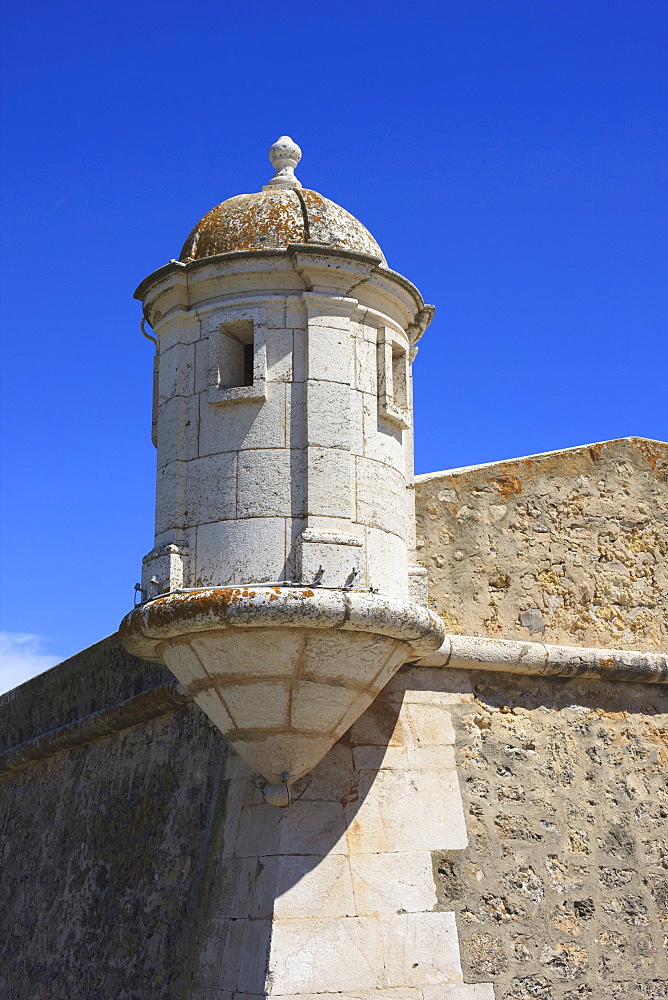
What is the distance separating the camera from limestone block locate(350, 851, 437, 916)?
5.48 m

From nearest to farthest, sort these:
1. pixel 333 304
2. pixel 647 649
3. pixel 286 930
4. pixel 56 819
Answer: pixel 286 930 → pixel 333 304 → pixel 647 649 → pixel 56 819

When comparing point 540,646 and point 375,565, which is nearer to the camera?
point 375,565


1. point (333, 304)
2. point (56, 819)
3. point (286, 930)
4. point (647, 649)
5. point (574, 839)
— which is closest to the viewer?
point (286, 930)

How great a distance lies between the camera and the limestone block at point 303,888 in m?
5.37

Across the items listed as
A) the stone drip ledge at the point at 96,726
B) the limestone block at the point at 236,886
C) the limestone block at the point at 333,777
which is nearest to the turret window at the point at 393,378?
the limestone block at the point at 333,777

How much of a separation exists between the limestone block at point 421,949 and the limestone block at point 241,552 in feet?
5.79

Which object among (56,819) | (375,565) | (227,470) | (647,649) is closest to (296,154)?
(227,470)

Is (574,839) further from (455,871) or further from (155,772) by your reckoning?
(155,772)

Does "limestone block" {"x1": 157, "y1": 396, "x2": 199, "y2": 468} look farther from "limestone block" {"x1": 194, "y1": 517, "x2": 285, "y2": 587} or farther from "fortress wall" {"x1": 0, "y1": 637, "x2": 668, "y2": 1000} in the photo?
"fortress wall" {"x1": 0, "y1": 637, "x2": 668, "y2": 1000}

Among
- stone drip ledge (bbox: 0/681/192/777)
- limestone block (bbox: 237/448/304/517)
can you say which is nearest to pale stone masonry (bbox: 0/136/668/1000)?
limestone block (bbox: 237/448/304/517)

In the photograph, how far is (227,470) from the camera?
5.52 m

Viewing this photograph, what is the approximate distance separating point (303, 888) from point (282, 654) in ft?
3.79

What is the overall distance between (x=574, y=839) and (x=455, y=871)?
828mm

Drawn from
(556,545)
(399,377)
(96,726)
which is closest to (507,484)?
(556,545)
